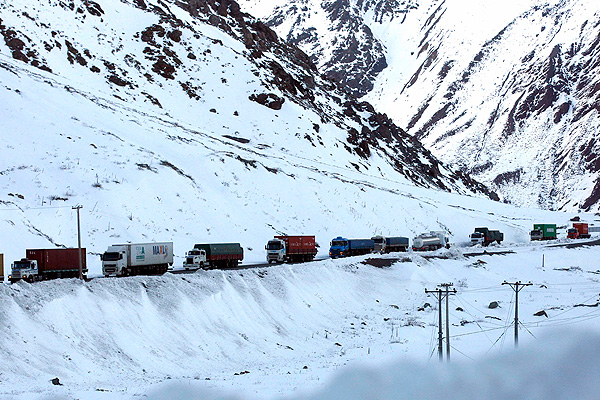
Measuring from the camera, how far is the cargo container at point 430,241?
67500 mm

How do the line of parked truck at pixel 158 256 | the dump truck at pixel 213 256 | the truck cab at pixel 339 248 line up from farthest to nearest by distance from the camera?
the truck cab at pixel 339 248, the dump truck at pixel 213 256, the line of parked truck at pixel 158 256

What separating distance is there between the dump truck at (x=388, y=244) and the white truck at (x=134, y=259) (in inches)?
1140

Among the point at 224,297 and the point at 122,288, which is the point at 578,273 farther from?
the point at 122,288

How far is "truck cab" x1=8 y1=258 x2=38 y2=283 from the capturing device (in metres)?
30.9

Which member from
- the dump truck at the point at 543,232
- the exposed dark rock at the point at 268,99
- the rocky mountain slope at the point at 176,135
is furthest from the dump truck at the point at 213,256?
the exposed dark rock at the point at 268,99

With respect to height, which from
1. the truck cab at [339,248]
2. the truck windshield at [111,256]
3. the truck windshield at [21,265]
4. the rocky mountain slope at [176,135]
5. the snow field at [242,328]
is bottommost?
the snow field at [242,328]

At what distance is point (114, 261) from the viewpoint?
3444 centimetres

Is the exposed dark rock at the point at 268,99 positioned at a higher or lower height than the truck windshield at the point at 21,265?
higher

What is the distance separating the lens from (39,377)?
22250mm

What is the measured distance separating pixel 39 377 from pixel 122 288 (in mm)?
8333

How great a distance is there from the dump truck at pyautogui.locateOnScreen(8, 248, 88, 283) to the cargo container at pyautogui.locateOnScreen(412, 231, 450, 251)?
134ft

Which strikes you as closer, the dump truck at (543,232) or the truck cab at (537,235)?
the truck cab at (537,235)

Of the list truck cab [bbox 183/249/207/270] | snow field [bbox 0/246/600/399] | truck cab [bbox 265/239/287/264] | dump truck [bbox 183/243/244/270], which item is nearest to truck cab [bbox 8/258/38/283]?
snow field [bbox 0/246/600/399]

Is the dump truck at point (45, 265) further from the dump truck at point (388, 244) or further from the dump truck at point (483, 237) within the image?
the dump truck at point (483, 237)
